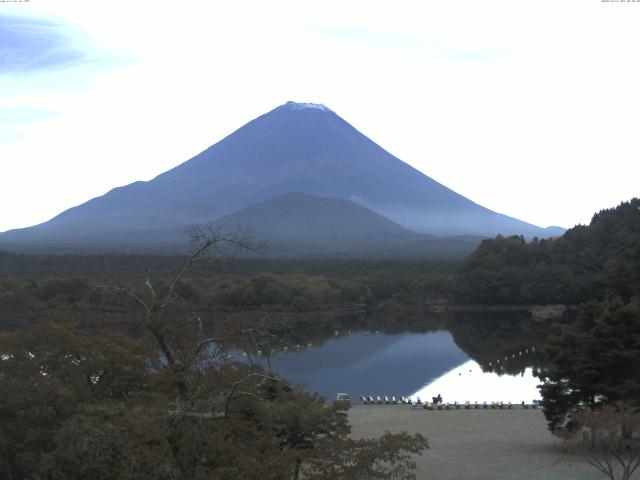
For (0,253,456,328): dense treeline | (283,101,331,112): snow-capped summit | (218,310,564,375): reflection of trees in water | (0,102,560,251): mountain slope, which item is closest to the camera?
(218,310,564,375): reflection of trees in water

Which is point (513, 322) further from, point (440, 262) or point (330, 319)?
point (440, 262)

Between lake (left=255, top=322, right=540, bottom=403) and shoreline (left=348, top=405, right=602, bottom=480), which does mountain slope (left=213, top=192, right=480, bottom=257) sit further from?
shoreline (left=348, top=405, right=602, bottom=480)

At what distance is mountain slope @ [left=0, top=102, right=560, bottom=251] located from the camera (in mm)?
171625

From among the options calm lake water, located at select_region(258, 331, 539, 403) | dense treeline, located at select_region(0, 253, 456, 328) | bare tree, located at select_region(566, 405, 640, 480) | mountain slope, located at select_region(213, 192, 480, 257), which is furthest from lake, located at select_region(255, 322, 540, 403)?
mountain slope, located at select_region(213, 192, 480, 257)

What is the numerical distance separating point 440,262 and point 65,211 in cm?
12130

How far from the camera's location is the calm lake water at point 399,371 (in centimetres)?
2819

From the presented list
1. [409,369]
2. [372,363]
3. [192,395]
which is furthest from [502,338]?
[192,395]

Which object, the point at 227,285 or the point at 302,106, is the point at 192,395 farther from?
the point at 302,106

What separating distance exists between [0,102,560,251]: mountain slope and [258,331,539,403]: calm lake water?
4931 inches

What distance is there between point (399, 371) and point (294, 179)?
471 feet

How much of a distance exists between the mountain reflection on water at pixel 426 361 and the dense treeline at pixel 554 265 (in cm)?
745

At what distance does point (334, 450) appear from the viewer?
8.95 meters

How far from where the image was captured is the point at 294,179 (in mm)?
175625

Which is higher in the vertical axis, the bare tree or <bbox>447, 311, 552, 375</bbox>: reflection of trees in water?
the bare tree
